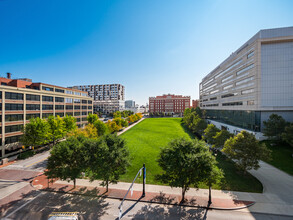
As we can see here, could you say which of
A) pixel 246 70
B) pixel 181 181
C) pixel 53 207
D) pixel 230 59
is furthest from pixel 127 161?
pixel 230 59

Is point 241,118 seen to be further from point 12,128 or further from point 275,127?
point 12,128

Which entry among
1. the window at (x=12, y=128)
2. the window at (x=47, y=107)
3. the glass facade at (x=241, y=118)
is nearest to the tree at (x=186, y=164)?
the glass facade at (x=241, y=118)

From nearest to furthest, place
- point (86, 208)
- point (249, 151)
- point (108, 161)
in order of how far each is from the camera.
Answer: point (86, 208)
point (108, 161)
point (249, 151)

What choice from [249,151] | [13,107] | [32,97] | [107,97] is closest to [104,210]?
[249,151]

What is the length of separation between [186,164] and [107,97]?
132 meters

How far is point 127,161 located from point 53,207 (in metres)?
8.44

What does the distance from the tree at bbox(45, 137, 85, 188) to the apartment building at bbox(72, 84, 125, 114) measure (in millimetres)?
111867

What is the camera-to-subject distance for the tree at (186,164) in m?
11.8

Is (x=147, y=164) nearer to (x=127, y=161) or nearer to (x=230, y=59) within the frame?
(x=127, y=161)

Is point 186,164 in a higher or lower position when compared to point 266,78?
lower

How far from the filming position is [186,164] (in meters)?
11.8

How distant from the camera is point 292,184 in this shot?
1662 cm

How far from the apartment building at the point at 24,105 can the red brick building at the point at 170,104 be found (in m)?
101

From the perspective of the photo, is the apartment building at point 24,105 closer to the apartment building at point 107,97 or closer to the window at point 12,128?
the window at point 12,128
